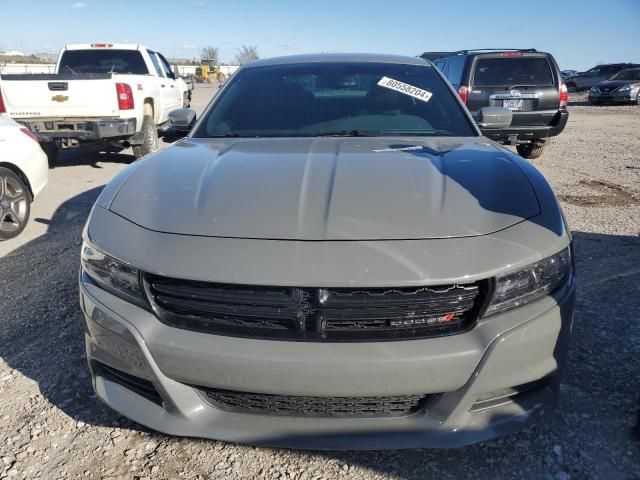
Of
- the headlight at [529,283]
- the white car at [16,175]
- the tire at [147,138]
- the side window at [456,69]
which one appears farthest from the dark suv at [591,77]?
the headlight at [529,283]

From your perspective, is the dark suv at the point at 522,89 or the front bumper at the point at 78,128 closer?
the front bumper at the point at 78,128

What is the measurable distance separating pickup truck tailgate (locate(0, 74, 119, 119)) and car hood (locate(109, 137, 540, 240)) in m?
5.64

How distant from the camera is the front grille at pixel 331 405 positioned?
1889 mm

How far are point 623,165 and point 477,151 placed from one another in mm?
7566

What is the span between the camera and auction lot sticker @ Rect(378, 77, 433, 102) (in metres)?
3.36

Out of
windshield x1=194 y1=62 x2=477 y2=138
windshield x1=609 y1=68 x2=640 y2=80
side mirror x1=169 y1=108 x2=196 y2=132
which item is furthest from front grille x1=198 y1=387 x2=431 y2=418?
windshield x1=609 y1=68 x2=640 y2=80

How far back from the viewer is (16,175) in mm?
5242

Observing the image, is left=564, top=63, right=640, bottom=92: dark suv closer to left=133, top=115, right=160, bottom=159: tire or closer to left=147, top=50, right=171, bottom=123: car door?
left=147, top=50, right=171, bottom=123: car door

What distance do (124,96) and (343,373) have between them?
7253 mm

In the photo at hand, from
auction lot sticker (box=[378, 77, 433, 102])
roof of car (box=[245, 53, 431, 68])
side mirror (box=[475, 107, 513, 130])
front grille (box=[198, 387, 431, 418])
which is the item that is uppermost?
roof of car (box=[245, 53, 431, 68])

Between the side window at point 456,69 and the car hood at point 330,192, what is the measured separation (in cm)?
689

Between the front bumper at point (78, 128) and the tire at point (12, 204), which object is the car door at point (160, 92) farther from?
the tire at point (12, 204)

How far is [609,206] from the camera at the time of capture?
6.04 meters

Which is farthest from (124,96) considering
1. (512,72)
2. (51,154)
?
(512,72)
